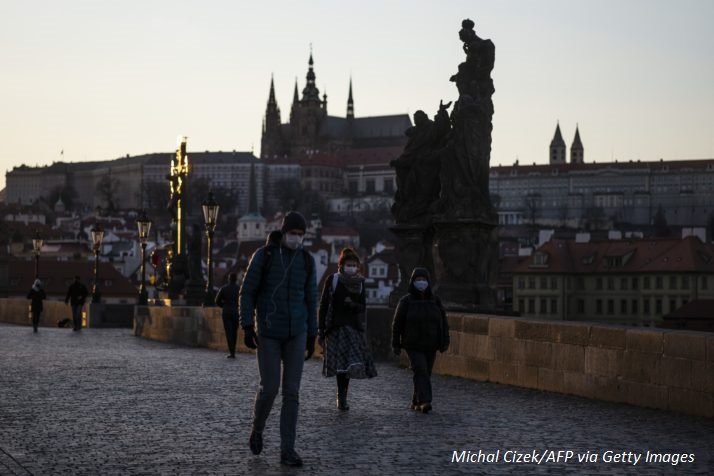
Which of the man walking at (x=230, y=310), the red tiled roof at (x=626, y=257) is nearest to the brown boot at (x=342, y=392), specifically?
the man walking at (x=230, y=310)

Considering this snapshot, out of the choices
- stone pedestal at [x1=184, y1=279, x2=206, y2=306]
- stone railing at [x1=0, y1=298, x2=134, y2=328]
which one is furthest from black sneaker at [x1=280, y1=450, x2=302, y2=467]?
stone railing at [x1=0, y1=298, x2=134, y2=328]

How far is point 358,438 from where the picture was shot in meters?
10.3

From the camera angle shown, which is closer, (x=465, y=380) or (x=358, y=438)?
(x=358, y=438)

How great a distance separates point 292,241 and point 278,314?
448mm

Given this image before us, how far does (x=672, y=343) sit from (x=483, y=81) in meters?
7.92

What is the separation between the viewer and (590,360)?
1327cm

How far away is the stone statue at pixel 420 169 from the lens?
782 inches

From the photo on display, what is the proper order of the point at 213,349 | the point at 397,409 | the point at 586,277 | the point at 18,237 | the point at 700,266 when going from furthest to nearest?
the point at 18,237, the point at 586,277, the point at 700,266, the point at 213,349, the point at 397,409

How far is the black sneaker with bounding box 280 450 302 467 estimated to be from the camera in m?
8.94

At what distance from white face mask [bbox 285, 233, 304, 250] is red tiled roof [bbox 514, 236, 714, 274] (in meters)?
80.4

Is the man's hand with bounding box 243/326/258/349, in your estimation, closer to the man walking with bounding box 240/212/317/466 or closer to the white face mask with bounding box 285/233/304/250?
the man walking with bounding box 240/212/317/466

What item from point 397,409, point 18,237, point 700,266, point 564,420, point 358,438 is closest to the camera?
point 358,438

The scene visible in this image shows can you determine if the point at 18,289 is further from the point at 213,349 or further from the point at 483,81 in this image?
the point at 483,81

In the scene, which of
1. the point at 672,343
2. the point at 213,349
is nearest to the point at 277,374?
the point at 672,343
